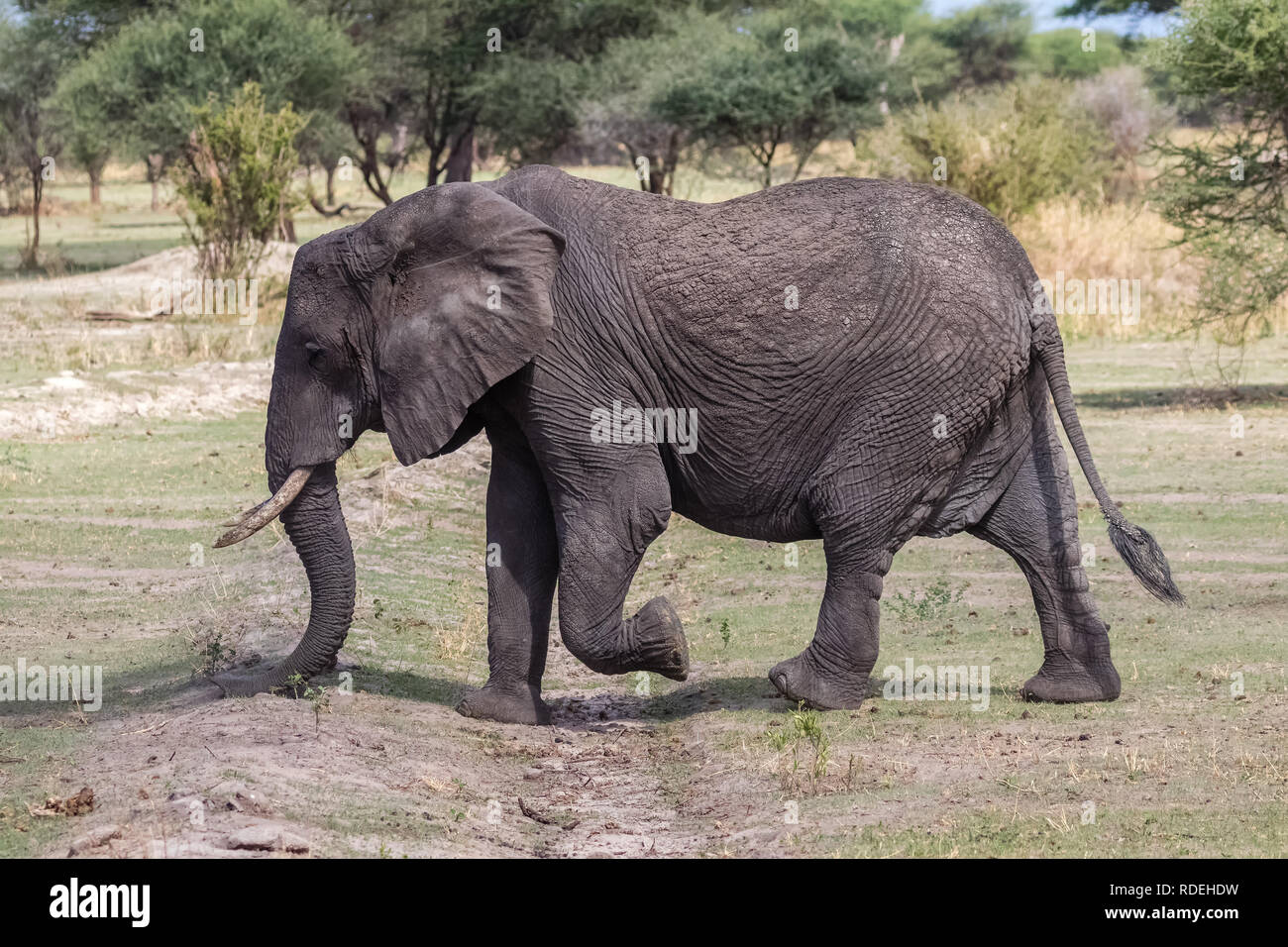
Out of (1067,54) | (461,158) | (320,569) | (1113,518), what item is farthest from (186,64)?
(1067,54)

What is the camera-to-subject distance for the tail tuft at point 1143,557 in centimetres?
824

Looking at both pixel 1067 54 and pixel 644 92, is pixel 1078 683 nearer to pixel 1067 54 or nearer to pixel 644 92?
pixel 644 92

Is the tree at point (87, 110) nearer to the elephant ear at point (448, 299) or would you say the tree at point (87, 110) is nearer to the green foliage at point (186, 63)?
the green foliage at point (186, 63)

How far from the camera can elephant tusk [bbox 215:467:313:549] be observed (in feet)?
25.8

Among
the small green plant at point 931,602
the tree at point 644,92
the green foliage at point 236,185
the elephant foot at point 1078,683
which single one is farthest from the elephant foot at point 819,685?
the tree at point 644,92

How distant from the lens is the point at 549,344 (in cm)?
788

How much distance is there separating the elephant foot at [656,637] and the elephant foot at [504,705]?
26.1 inches

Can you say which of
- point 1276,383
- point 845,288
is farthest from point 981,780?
point 1276,383

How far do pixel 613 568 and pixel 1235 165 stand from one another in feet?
52.6

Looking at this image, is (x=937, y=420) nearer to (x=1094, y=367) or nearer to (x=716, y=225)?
(x=716, y=225)

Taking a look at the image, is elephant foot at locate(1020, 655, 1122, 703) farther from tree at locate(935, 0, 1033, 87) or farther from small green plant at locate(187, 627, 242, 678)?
tree at locate(935, 0, 1033, 87)

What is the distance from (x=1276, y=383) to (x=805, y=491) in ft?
50.9

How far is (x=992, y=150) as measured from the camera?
2994 cm

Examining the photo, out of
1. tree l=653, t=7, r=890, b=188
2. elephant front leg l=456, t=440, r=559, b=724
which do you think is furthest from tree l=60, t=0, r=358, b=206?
elephant front leg l=456, t=440, r=559, b=724
